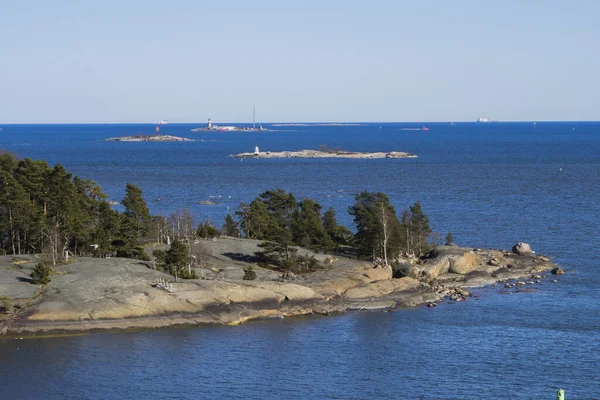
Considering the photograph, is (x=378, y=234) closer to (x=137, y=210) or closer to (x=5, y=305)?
(x=137, y=210)

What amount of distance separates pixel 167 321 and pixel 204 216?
5465 centimetres

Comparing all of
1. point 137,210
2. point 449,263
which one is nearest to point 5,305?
point 137,210

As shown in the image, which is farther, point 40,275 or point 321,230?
point 321,230

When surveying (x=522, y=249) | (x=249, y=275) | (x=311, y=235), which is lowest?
(x=249, y=275)

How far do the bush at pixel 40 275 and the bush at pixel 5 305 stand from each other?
4.08 metres

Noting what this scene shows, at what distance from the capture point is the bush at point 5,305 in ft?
199

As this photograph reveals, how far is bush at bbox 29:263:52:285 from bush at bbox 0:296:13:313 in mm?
4078

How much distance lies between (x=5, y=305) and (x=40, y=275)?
198 inches

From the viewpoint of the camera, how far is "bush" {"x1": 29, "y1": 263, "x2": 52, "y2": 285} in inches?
2564

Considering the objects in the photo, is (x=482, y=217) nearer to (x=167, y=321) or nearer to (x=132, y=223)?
(x=132, y=223)

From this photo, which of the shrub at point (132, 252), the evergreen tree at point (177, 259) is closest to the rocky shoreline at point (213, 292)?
the evergreen tree at point (177, 259)

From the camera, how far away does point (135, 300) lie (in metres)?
63.5

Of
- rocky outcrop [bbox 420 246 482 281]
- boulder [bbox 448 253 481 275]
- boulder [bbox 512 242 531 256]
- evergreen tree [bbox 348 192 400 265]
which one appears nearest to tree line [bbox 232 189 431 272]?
evergreen tree [bbox 348 192 400 265]

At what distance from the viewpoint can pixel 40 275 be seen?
65312 mm
